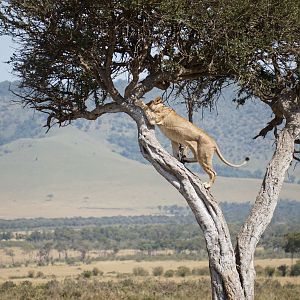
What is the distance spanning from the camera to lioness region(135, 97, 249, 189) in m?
13.1

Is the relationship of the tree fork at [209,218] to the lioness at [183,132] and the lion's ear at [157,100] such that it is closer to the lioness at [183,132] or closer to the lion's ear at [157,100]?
the lioness at [183,132]

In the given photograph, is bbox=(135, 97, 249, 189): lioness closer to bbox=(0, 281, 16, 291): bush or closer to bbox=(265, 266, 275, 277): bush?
bbox=(0, 281, 16, 291): bush

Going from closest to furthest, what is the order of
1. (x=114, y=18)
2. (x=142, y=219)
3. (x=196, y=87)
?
1. (x=114, y=18)
2. (x=196, y=87)
3. (x=142, y=219)

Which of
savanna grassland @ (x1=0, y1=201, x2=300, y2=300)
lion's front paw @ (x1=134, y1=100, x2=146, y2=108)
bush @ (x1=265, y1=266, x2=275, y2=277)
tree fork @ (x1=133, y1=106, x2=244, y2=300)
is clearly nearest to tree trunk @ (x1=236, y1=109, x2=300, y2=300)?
tree fork @ (x1=133, y1=106, x2=244, y2=300)

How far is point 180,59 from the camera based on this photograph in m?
13.4

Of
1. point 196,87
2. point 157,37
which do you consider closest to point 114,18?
point 157,37

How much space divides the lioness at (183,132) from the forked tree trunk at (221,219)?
0.68 ft

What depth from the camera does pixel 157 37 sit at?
13336mm

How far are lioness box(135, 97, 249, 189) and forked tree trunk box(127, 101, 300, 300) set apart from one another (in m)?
0.21

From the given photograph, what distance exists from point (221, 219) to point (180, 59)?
2715 millimetres

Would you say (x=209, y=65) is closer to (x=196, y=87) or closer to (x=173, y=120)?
(x=173, y=120)

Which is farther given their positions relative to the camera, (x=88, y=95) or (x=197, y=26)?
(x=88, y=95)

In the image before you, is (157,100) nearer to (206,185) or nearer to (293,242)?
(206,185)

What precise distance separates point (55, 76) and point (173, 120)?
252cm
